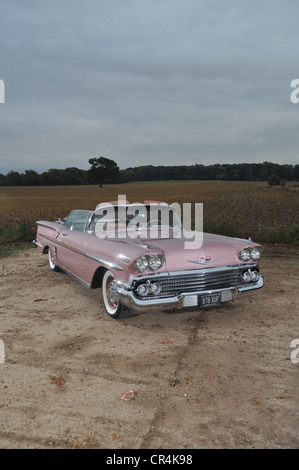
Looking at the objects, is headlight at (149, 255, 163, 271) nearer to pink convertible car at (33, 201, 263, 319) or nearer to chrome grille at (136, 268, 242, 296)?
pink convertible car at (33, 201, 263, 319)

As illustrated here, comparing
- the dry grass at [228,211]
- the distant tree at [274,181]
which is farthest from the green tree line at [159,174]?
the dry grass at [228,211]

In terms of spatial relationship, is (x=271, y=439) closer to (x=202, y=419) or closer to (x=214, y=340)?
(x=202, y=419)

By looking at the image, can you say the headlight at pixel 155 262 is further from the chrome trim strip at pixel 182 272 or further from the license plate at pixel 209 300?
the license plate at pixel 209 300

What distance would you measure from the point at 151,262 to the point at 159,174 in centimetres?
9983

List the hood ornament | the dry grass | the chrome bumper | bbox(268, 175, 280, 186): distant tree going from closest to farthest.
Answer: the chrome bumper → the hood ornament → the dry grass → bbox(268, 175, 280, 186): distant tree

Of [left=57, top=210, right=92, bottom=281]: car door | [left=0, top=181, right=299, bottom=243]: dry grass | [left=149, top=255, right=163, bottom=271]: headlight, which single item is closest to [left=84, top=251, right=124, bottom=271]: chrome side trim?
[left=57, top=210, right=92, bottom=281]: car door

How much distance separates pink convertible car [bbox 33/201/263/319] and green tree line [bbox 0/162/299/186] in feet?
273

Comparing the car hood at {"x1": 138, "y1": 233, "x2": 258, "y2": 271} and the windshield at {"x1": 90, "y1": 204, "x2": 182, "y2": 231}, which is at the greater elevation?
the windshield at {"x1": 90, "y1": 204, "x2": 182, "y2": 231}

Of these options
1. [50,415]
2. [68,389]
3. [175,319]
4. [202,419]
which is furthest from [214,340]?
[50,415]

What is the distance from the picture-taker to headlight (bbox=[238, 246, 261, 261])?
429cm

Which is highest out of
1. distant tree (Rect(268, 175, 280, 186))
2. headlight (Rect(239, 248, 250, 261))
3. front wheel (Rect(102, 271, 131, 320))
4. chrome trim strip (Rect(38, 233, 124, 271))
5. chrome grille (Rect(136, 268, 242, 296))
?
distant tree (Rect(268, 175, 280, 186))

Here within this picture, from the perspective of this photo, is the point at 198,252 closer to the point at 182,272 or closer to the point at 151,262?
the point at 182,272

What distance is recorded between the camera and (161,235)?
4.80 metres
